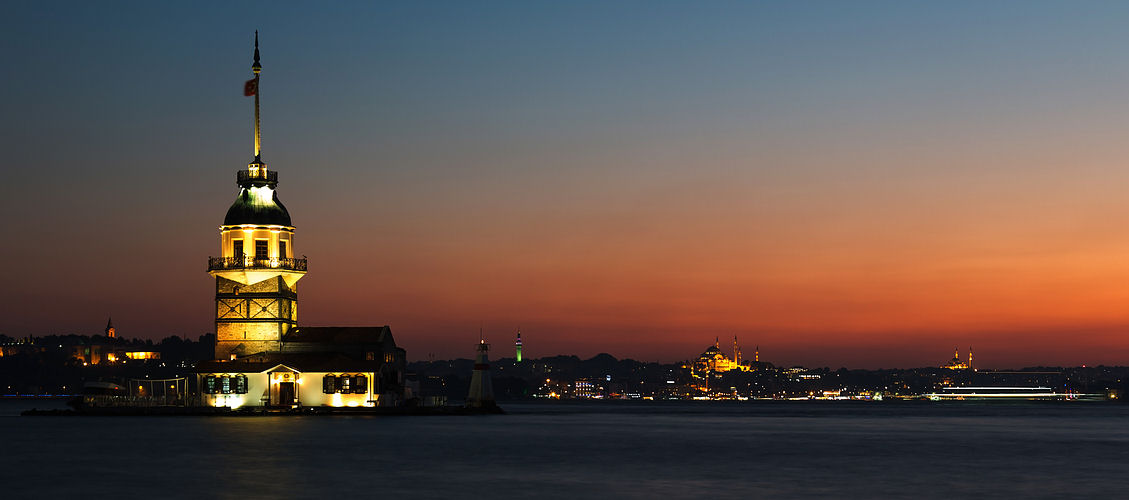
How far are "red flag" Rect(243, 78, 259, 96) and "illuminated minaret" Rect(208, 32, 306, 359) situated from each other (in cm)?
770

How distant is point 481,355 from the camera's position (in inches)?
4171

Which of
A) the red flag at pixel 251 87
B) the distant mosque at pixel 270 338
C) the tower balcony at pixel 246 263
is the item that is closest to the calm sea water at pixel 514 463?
the distant mosque at pixel 270 338

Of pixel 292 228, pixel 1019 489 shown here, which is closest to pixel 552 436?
pixel 292 228

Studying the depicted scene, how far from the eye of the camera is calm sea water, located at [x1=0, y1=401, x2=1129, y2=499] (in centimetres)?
4922

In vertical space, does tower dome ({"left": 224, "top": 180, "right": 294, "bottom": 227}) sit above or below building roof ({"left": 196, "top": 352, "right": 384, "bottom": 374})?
above

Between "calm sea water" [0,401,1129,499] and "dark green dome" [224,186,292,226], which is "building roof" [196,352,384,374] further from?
"dark green dome" [224,186,292,226]

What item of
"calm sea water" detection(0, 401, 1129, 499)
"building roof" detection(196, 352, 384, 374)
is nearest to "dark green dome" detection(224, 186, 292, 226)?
"building roof" detection(196, 352, 384, 374)

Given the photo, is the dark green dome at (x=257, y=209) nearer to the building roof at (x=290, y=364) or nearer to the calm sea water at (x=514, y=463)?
the building roof at (x=290, y=364)

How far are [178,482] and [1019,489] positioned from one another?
29157mm

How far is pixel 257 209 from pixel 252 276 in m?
4.87

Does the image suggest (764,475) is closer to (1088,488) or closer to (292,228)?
(1088,488)

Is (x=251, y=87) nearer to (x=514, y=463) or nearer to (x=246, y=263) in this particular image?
(x=246, y=263)

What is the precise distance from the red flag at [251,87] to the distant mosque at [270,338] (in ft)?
20.6

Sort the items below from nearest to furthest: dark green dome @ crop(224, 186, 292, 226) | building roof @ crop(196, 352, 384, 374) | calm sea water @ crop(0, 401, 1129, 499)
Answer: calm sea water @ crop(0, 401, 1129, 499)
building roof @ crop(196, 352, 384, 374)
dark green dome @ crop(224, 186, 292, 226)
